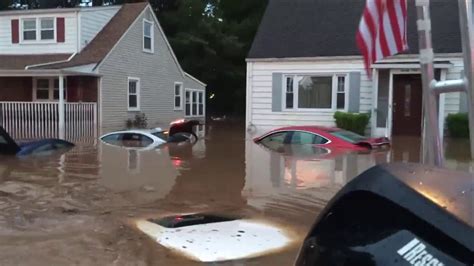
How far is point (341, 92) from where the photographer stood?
20.8m

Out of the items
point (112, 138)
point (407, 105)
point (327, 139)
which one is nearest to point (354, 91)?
point (407, 105)

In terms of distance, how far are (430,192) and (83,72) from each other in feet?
73.4

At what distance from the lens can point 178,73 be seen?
105 ft

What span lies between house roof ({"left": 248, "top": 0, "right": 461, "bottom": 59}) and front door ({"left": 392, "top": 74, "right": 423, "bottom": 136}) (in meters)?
1.13

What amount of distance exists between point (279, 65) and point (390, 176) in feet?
64.4

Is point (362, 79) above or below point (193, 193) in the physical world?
above

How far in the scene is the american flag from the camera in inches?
140

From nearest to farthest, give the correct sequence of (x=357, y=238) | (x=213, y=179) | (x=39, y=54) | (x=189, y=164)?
1. (x=357, y=238)
2. (x=213, y=179)
3. (x=189, y=164)
4. (x=39, y=54)

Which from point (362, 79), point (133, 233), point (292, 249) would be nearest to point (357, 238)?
point (292, 249)

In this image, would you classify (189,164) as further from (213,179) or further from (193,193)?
(193,193)

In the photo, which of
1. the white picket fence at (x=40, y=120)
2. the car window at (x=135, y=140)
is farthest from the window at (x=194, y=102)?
the car window at (x=135, y=140)

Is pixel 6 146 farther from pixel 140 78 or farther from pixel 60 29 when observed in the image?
pixel 140 78

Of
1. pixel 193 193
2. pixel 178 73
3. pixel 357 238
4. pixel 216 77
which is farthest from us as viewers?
pixel 216 77

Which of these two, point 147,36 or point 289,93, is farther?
point 147,36
